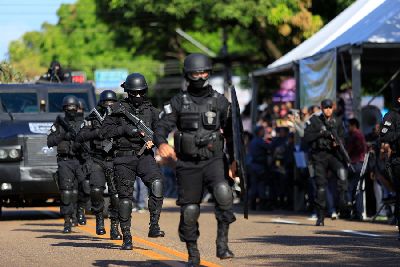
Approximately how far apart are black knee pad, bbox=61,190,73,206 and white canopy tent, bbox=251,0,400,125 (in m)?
6.14

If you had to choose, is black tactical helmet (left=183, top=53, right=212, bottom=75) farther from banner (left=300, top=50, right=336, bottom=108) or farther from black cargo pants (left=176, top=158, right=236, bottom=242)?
banner (left=300, top=50, right=336, bottom=108)

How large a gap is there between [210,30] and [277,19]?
3.90 metres

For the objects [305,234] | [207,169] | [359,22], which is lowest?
[305,234]

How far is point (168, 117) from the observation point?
10812mm

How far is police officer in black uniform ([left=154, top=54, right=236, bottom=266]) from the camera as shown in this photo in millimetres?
10773

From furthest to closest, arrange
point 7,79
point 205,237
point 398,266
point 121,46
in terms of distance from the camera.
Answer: point 121,46, point 7,79, point 205,237, point 398,266

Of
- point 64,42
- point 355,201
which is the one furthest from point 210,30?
point 64,42

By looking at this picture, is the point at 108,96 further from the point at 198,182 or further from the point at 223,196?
the point at 223,196

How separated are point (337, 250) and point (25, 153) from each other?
29.2 feet

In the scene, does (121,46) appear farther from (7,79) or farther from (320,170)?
(320,170)

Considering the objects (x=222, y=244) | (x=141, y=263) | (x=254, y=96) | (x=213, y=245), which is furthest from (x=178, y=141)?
(x=254, y=96)

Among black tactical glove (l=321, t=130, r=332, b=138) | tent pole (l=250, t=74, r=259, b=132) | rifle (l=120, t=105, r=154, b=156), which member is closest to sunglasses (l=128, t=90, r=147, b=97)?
rifle (l=120, t=105, r=154, b=156)

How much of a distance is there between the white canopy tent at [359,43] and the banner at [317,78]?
0.12 m

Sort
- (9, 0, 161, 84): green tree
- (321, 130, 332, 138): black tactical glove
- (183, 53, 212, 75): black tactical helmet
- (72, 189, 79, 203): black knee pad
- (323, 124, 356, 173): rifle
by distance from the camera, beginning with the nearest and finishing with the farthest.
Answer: (183, 53, 212, 75): black tactical helmet
(72, 189, 79, 203): black knee pad
(321, 130, 332, 138): black tactical glove
(323, 124, 356, 173): rifle
(9, 0, 161, 84): green tree
